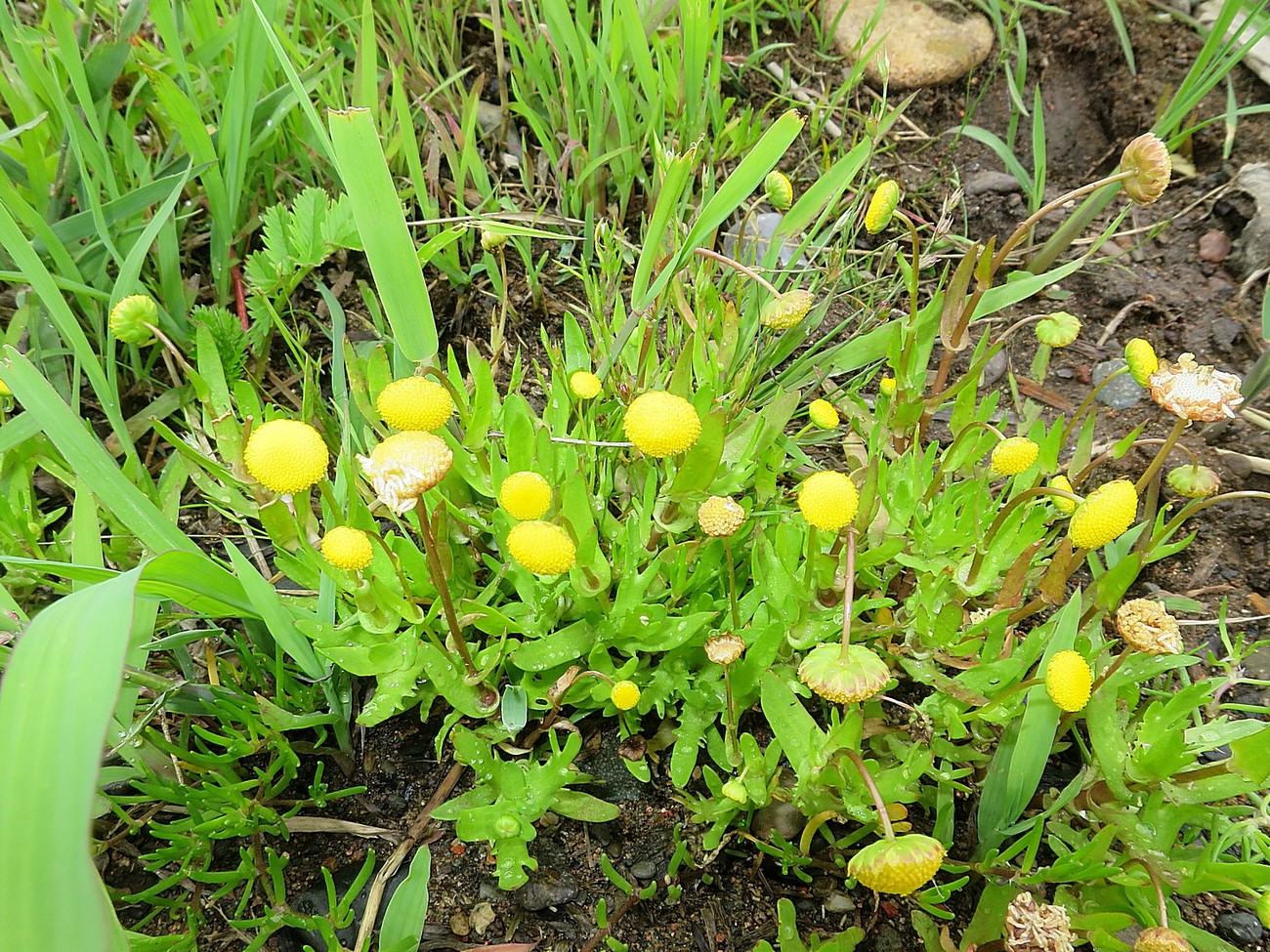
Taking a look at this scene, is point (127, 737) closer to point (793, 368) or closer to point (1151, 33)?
point (793, 368)

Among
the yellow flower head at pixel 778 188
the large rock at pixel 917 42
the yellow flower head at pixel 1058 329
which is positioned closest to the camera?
the yellow flower head at pixel 1058 329

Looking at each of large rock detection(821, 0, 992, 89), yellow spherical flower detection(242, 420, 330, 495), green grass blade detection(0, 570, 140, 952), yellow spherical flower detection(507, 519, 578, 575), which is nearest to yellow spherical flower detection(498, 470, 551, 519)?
yellow spherical flower detection(507, 519, 578, 575)

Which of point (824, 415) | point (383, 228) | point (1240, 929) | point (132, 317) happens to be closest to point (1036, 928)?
point (1240, 929)

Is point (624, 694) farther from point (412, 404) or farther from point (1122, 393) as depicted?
point (1122, 393)

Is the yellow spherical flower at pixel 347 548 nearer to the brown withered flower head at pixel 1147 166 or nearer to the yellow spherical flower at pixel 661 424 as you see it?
the yellow spherical flower at pixel 661 424

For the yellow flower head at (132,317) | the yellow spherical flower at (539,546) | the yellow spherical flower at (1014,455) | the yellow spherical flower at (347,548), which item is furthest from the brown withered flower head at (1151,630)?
the yellow flower head at (132,317)

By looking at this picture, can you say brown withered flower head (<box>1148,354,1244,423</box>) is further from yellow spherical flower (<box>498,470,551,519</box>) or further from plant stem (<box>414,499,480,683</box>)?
plant stem (<box>414,499,480,683</box>)

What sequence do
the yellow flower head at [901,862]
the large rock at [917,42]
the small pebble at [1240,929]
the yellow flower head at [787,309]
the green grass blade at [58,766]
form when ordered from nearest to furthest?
the green grass blade at [58,766] < the yellow flower head at [901,862] < the small pebble at [1240,929] < the yellow flower head at [787,309] < the large rock at [917,42]
